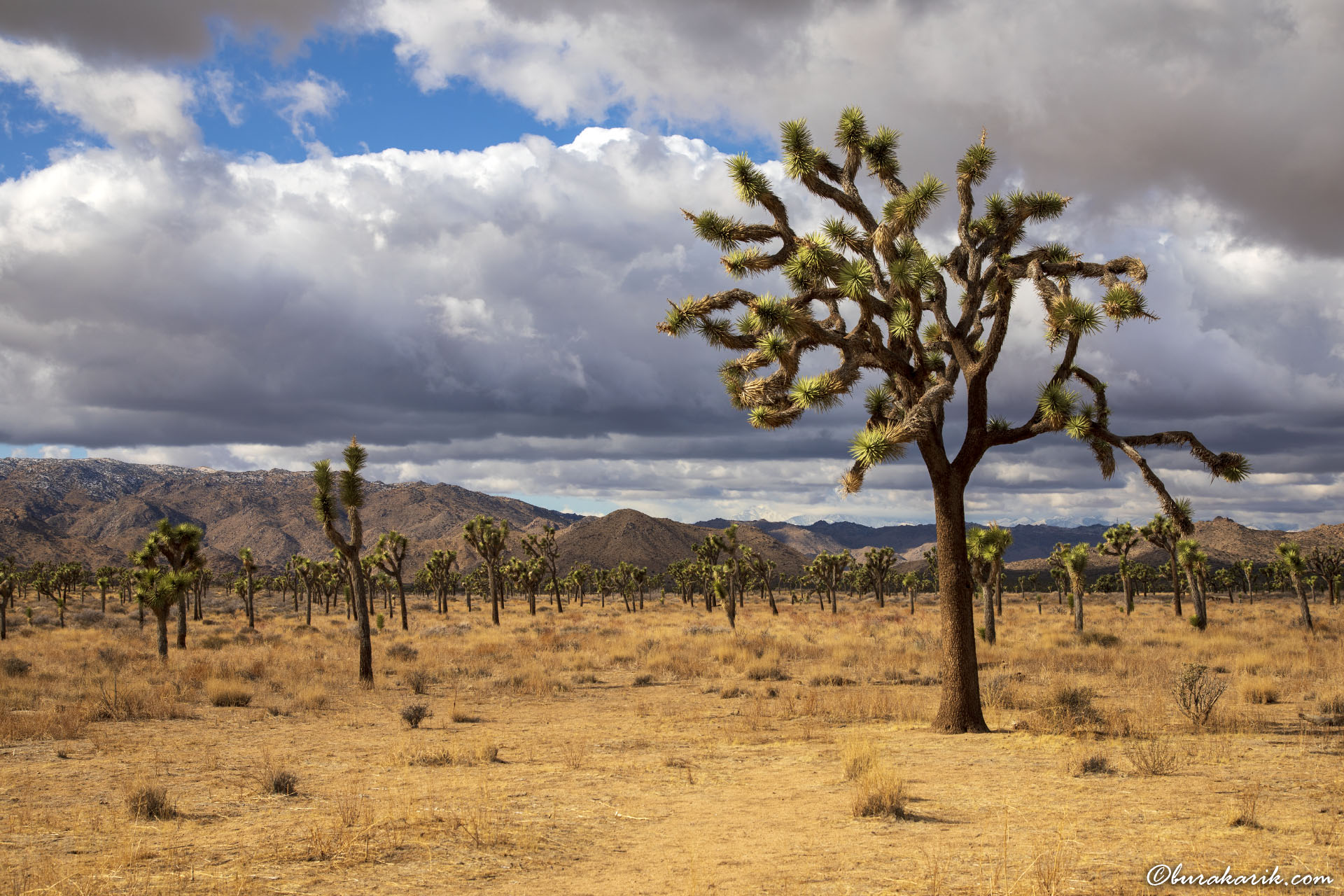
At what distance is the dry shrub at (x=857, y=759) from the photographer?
33.8 ft

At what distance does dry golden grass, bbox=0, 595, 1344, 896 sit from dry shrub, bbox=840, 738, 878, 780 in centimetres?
7

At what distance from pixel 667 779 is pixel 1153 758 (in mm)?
6337

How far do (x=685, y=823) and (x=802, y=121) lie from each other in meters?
12.2

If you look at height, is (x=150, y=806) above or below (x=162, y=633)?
above

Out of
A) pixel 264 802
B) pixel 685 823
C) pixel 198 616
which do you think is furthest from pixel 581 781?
pixel 198 616

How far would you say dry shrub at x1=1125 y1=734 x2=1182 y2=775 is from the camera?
32.1 feet

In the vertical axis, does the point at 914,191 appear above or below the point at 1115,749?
above

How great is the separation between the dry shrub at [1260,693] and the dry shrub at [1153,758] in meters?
7.53

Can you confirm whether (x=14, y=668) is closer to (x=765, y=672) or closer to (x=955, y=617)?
(x=765, y=672)

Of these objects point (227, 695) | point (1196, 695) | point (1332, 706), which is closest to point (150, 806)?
point (227, 695)

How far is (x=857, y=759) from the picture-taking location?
34.7 feet

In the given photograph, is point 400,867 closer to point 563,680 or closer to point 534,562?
point 563,680

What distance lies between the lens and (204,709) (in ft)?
61.0

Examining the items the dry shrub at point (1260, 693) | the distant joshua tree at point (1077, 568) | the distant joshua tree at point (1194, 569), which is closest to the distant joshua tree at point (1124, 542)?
the distant joshua tree at point (1194, 569)
